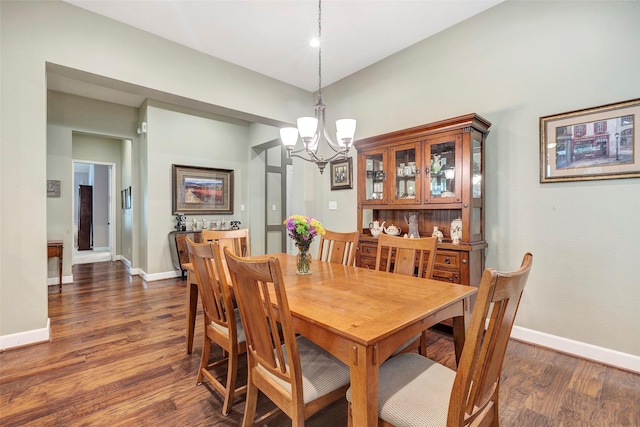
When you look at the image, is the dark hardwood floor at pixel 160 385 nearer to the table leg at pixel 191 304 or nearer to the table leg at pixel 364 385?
the table leg at pixel 191 304

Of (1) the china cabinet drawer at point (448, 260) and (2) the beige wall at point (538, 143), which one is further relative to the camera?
(1) the china cabinet drawer at point (448, 260)

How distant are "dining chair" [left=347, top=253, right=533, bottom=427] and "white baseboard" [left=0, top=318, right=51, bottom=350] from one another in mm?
2836

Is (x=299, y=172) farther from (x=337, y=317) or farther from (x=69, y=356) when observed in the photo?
(x=337, y=317)

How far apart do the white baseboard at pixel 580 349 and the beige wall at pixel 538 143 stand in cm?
4

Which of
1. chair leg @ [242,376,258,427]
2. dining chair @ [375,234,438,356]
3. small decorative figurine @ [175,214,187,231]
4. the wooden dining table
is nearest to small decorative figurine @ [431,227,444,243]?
dining chair @ [375,234,438,356]

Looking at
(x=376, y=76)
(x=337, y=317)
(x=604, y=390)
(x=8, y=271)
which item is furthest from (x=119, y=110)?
(x=604, y=390)

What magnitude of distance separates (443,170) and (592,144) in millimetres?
1058

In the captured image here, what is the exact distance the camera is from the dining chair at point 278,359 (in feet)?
3.67

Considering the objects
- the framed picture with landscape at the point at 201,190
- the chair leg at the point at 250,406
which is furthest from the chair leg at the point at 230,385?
the framed picture with landscape at the point at 201,190

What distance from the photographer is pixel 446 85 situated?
3.07 meters

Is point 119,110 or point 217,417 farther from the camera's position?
point 119,110

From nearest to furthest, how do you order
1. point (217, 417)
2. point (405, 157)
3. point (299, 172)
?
point (217, 417), point (405, 157), point (299, 172)

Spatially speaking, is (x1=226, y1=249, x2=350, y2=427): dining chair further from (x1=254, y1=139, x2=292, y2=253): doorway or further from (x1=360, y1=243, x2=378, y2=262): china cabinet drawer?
(x1=254, y1=139, x2=292, y2=253): doorway

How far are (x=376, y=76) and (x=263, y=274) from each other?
335cm
